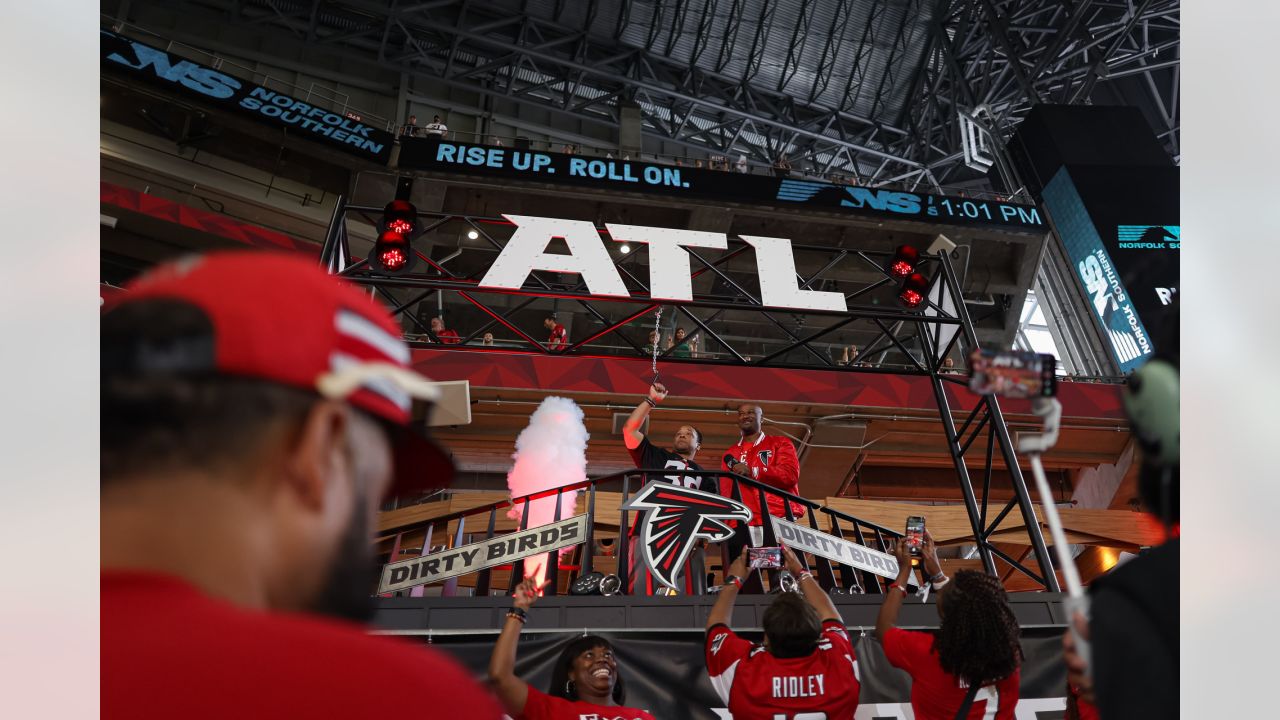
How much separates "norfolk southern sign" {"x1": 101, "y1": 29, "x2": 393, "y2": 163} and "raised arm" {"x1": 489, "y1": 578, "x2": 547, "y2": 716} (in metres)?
11.2

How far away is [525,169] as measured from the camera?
12.2m

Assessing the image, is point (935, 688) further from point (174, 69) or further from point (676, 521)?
point (174, 69)

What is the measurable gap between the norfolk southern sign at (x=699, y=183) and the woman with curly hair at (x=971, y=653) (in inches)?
420

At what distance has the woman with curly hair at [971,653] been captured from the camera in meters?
1.38

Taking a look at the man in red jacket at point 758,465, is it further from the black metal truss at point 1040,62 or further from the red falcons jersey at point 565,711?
the black metal truss at point 1040,62

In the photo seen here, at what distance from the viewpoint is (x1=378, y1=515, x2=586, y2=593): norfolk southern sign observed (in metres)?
3.58

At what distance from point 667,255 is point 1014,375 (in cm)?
408

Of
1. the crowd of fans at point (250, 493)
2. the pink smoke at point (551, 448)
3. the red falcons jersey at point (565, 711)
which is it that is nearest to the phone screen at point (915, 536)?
the red falcons jersey at point (565, 711)

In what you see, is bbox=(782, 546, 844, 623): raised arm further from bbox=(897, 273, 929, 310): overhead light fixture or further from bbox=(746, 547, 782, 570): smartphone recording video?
bbox=(897, 273, 929, 310): overhead light fixture

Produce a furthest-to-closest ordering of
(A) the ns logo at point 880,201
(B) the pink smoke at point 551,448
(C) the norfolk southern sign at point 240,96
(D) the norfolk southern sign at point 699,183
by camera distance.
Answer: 1. (A) the ns logo at point 880,201
2. (D) the norfolk southern sign at point 699,183
3. (C) the norfolk southern sign at point 240,96
4. (B) the pink smoke at point 551,448

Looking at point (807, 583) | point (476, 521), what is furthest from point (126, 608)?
point (476, 521)
